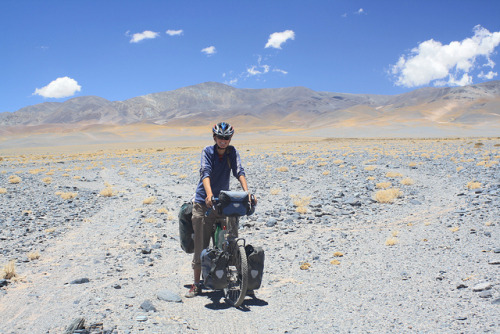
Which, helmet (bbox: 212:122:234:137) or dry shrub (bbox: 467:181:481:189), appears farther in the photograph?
dry shrub (bbox: 467:181:481:189)

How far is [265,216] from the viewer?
10234mm

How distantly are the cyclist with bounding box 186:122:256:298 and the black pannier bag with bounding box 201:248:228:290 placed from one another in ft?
1.05

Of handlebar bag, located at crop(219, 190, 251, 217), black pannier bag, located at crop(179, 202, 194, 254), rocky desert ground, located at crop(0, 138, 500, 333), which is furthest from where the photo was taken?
black pannier bag, located at crop(179, 202, 194, 254)

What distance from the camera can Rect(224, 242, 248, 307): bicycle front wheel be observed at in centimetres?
461

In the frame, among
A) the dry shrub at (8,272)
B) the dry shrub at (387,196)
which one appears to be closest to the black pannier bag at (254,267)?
the dry shrub at (8,272)

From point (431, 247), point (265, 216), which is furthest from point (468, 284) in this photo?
point (265, 216)

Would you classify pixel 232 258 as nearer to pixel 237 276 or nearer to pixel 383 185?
pixel 237 276

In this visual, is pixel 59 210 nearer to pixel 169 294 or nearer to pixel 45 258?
pixel 45 258

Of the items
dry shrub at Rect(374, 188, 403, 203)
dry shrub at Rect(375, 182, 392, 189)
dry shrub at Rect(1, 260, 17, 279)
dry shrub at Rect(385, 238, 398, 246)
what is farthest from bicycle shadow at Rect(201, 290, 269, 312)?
dry shrub at Rect(375, 182, 392, 189)

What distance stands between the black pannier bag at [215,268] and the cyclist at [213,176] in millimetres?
320

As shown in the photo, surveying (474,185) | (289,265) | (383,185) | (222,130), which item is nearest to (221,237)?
(222,130)

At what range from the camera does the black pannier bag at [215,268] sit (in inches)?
189

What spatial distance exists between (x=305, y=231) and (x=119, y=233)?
170 inches

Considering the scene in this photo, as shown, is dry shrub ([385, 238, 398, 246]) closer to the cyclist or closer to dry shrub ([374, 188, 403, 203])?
the cyclist
